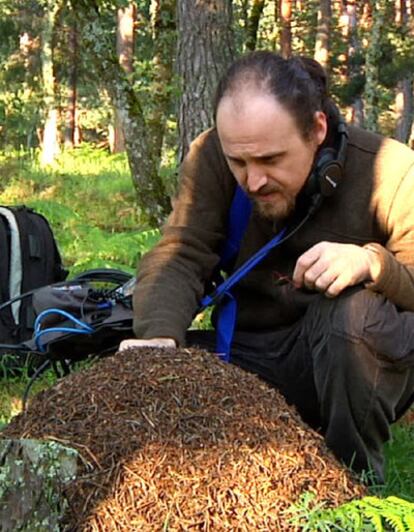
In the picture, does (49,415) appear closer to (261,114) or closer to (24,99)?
(261,114)

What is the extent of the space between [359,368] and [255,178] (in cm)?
83

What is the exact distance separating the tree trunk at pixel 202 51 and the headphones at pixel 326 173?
4262mm

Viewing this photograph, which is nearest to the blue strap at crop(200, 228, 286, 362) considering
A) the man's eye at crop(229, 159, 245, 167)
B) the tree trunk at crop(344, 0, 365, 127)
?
the man's eye at crop(229, 159, 245, 167)

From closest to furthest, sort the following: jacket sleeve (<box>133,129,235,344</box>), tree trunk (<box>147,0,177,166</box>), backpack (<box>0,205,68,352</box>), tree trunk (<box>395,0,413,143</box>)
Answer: jacket sleeve (<box>133,129,235,344</box>) → backpack (<box>0,205,68,352</box>) → tree trunk (<box>147,0,177,166</box>) → tree trunk (<box>395,0,413,143</box>)

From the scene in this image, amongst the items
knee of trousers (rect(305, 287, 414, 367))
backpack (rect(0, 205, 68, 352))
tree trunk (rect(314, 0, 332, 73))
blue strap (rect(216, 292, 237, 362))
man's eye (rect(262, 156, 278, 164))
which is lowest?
tree trunk (rect(314, 0, 332, 73))

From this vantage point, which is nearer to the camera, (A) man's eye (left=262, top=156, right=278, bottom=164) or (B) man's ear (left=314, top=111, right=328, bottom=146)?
(A) man's eye (left=262, top=156, right=278, bottom=164)

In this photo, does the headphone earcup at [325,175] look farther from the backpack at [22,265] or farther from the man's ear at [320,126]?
the backpack at [22,265]

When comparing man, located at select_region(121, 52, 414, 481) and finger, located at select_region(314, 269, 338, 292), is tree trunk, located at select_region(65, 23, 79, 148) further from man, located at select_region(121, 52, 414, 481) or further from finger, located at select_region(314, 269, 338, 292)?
finger, located at select_region(314, 269, 338, 292)

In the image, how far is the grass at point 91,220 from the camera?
4.05m

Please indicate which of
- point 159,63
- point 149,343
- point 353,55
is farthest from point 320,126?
point 353,55

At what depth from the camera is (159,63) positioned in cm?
1274

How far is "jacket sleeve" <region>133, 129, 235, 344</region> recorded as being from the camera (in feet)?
12.0

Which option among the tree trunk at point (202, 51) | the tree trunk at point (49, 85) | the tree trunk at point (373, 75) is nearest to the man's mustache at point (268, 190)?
the tree trunk at point (202, 51)

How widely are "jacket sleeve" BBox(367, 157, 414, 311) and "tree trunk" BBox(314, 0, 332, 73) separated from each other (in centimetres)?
1685
